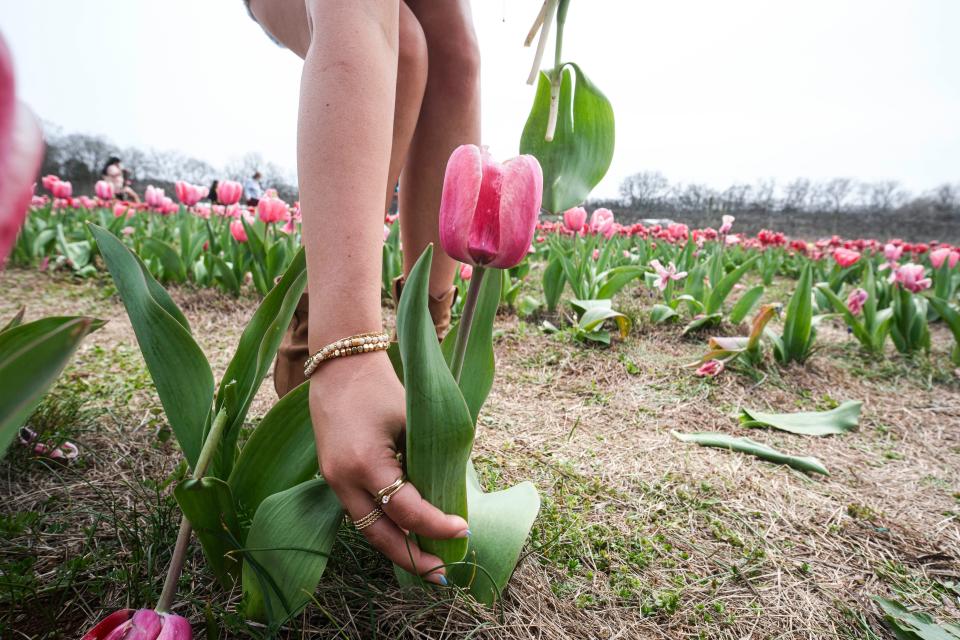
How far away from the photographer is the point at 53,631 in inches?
26.0

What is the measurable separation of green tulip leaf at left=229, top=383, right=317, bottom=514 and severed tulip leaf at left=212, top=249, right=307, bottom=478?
0.18ft

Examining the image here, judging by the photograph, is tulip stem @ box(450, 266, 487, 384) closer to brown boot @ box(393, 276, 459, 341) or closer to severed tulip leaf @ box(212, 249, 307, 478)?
severed tulip leaf @ box(212, 249, 307, 478)

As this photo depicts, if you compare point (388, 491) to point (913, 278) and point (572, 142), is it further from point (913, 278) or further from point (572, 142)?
point (913, 278)

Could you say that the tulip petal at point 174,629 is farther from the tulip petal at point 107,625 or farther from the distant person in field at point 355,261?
the distant person in field at point 355,261

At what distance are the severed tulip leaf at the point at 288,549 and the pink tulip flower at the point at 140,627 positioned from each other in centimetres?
9

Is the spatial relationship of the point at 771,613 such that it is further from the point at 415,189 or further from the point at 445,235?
the point at 415,189

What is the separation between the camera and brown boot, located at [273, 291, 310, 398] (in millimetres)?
1212

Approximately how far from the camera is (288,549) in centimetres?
64

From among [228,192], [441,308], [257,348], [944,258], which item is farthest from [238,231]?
[944,258]

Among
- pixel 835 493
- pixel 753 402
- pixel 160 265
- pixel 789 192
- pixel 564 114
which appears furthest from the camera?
pixel 789 192

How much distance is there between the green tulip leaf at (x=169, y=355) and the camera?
2.37 feet

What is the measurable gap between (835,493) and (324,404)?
133cm

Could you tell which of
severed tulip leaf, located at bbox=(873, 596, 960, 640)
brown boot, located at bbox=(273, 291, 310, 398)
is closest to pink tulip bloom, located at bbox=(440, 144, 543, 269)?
brown boot, located at bbox=(273, 291, 310, 398)

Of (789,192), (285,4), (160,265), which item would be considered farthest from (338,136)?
(789,192)
